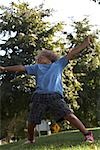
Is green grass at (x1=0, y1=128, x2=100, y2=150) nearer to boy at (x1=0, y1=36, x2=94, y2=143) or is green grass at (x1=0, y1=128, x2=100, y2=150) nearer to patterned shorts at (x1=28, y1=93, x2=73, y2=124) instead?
boy at (x1=0, y1=36, x2=94, y2=143)

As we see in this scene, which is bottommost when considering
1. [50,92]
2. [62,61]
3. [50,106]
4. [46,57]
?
[50,106]

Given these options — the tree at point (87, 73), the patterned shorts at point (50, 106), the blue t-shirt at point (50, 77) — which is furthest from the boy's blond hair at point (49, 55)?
the tree at point (87, 73)

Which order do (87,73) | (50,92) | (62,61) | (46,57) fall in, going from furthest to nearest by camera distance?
(87,73) < (46,57) < (62,61) < (50,92)

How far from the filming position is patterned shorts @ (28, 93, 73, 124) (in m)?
6.54

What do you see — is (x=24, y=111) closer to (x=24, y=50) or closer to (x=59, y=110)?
(x=24, y=50)

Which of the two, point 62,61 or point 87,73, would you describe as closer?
point 62,61

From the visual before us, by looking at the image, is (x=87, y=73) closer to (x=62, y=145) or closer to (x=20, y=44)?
(x=20, y=44)

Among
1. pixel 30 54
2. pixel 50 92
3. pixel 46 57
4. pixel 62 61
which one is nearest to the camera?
pixel 50 92

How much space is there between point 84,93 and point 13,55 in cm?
789

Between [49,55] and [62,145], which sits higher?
[49,55]

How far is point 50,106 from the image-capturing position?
6.59 m

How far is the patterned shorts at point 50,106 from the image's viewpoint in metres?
6.54

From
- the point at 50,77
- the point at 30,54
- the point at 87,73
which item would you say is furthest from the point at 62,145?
the point at 87,73

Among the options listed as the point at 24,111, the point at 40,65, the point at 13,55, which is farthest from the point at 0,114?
the point at 40,65
